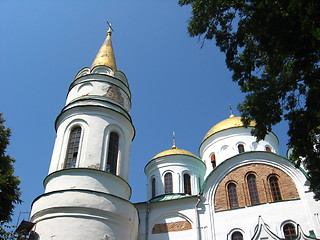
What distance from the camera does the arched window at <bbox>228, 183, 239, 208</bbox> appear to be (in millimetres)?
15075

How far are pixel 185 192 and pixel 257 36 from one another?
41.7 ft

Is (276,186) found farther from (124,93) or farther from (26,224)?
Result: (26,224)

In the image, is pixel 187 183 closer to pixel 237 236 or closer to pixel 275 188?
pixel 237 236

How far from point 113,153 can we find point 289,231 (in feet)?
28.1

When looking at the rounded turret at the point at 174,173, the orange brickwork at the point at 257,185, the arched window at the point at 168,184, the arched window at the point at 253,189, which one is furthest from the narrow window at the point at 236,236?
the arched window at the point at 168,184

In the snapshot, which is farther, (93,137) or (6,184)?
(93,137)

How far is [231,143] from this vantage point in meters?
20.8

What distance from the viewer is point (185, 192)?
749 inches

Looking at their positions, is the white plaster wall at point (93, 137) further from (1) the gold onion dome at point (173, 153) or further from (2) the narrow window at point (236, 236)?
(2) the narrow window at point (236, 236)

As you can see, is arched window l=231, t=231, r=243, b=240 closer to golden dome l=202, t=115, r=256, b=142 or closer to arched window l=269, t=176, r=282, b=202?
arched window l=269, t=176, r=282, b=202

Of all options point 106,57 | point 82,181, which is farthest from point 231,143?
point 82,181

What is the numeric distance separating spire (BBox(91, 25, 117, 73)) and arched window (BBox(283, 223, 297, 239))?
1191cm

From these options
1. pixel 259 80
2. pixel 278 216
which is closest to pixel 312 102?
pixel 259 80

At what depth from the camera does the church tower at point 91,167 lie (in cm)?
1212
